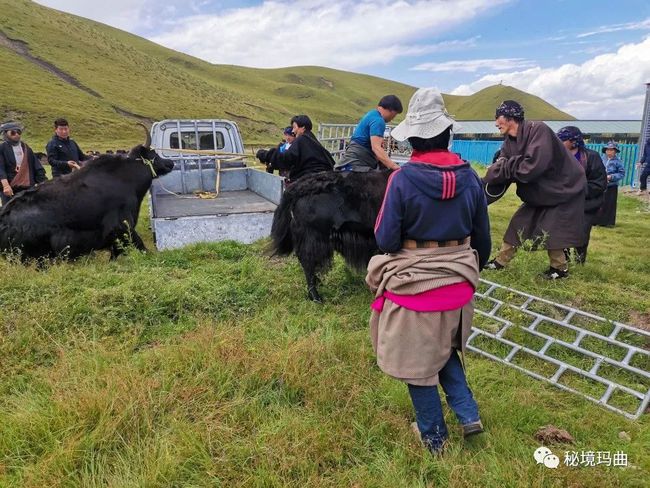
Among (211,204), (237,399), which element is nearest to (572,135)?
(237,399)

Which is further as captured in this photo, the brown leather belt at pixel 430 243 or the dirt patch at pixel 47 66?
the dirt patch at pixel 47 66

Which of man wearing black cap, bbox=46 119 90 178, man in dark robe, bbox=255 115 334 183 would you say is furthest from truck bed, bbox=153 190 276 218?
man wearing black cap, bbox=46 119 90 178

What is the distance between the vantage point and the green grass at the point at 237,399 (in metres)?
2.03

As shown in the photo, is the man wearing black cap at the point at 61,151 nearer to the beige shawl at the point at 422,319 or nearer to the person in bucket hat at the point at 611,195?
the beige shawl at the point at 422,319

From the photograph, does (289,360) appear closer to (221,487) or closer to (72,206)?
(221,487)

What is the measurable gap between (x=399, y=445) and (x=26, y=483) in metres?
1.61

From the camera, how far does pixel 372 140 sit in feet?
15.5

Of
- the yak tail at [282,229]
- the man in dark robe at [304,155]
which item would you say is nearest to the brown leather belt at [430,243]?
the yak tail at [282,229]

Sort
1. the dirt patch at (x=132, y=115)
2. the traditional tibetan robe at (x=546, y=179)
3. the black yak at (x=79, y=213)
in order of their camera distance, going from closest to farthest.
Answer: the traditional tibetan robe at (x=546, y=179)
the black yak at (x=79, y=213)
the dirt patch at (x=132, y=115)

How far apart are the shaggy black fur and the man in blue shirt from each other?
8.96 feet

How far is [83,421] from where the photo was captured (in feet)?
7.31

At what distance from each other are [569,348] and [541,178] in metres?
1.69

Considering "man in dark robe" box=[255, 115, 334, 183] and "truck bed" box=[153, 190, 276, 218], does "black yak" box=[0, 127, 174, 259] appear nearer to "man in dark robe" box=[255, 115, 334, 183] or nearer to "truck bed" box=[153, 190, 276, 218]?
"truck bed" box=[153, 190, 276, 218]

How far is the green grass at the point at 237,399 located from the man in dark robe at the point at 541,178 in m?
0.57
